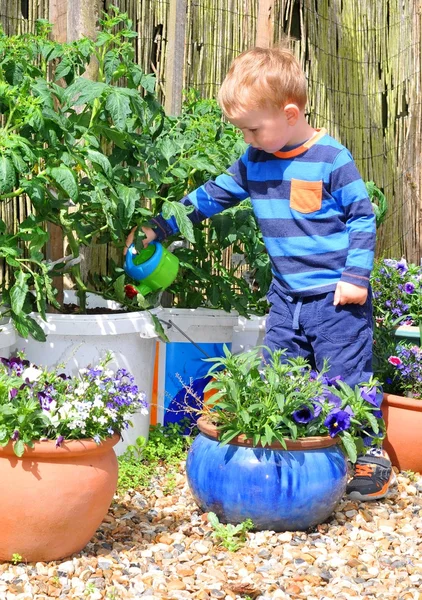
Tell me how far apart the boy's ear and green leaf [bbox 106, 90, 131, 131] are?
593 millimetres

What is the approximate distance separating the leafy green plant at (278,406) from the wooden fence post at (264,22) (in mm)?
1939

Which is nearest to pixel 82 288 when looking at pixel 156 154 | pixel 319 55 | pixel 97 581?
pixel 156 154

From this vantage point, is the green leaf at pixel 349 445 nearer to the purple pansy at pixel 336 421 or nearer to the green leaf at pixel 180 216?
the purple pansy at pixel 336 421

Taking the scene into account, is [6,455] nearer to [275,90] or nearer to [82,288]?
[82,288]

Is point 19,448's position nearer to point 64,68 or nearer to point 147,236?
point 147,236

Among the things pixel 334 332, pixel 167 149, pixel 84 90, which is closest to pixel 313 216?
pixel 334 332

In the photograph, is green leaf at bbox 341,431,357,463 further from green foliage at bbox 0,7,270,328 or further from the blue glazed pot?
green foliage at bbox 0,7,270,328

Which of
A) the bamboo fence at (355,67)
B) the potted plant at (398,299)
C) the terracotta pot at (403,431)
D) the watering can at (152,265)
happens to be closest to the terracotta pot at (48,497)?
the watering can at (152,265)

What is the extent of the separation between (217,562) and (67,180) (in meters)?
1.22

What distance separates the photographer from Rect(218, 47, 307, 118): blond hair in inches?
116

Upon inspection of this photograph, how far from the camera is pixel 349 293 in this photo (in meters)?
2.95

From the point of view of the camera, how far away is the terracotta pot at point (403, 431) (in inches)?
131

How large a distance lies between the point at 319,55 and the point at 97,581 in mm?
3350

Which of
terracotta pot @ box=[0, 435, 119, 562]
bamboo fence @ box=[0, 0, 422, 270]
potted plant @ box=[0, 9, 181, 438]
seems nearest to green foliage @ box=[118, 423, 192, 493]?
potted plant @ box=[0, 9, 181, 438]
